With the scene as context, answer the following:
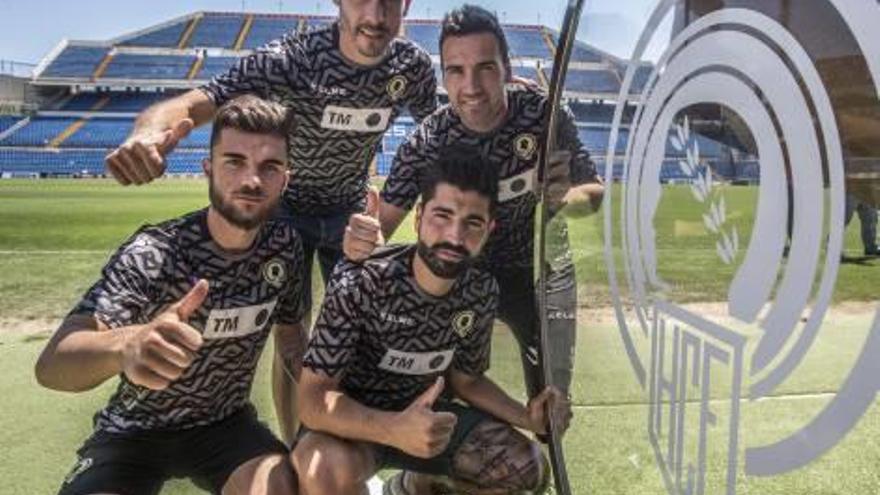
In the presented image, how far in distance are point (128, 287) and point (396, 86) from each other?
103 centimetres

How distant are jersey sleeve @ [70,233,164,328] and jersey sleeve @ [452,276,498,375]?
2.63 feet

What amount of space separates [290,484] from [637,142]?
1.27 metres

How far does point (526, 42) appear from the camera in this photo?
2205mm

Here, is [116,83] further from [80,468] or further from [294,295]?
[80,468]

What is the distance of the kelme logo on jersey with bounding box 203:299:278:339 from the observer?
90.8 inches

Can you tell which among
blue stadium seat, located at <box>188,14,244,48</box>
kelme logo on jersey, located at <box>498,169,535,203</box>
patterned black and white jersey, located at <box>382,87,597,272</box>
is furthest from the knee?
blue stadium seat, located at <box>188,14,244,48</box>

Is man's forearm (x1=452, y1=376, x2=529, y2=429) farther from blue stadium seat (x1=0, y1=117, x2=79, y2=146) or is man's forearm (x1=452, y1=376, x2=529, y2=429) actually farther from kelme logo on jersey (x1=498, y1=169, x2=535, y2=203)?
blue stadium seat (x1=0, y1=117, x2=79, y2=146)

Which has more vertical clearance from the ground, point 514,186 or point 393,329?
point 514,186

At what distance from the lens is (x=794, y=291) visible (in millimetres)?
1023

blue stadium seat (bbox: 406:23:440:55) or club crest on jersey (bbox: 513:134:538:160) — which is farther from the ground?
blue stadium seat (bbox: 406:23:440:55)

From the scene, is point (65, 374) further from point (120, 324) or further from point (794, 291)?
point (794, 291)

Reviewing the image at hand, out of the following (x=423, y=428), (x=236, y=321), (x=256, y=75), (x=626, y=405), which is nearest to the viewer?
(x=626, y=405)

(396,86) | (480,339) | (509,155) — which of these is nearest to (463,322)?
(480,339)

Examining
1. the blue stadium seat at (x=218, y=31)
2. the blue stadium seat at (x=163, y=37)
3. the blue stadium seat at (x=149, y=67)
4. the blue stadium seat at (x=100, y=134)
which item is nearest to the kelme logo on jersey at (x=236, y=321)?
the blue stadium seat at (x=100, y=134)
